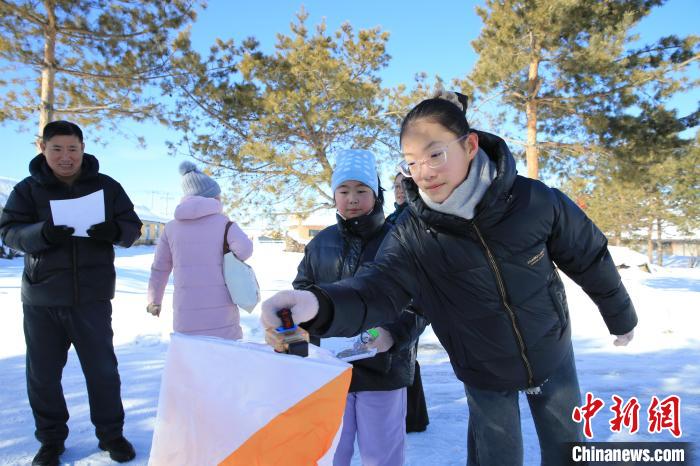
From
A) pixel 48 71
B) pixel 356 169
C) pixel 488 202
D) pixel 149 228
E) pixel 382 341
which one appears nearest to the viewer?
pixel 488 202

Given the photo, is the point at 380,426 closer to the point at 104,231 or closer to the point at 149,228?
the point at 104,231

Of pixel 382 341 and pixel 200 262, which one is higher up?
pixel 200 262

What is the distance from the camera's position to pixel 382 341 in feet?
5.76

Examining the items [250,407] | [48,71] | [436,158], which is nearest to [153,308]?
[250,407]

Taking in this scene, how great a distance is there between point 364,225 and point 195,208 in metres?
1.32

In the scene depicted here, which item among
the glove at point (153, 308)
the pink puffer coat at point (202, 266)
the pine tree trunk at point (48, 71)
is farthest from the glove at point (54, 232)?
the pine tree trunk at point (48, 71)

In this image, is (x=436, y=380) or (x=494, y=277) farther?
(x=436, y=380)

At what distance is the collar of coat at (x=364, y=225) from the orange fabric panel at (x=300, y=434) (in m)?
0.96

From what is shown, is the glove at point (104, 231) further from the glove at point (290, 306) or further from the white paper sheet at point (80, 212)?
the glove at point (290, 306)

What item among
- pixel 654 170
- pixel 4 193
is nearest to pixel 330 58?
pixel 654 170

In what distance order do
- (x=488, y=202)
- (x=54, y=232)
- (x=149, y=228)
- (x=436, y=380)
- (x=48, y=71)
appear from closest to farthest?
1. (x=488, y=202)
2. (x=54, y=232)
3. (x=436, y=380)
4. (x=48, y=71)
5. (x=149, y=228)

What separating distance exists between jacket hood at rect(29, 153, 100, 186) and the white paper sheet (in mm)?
170

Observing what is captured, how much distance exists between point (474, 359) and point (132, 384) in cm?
331

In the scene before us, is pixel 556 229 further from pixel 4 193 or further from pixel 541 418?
pixel 4 193
